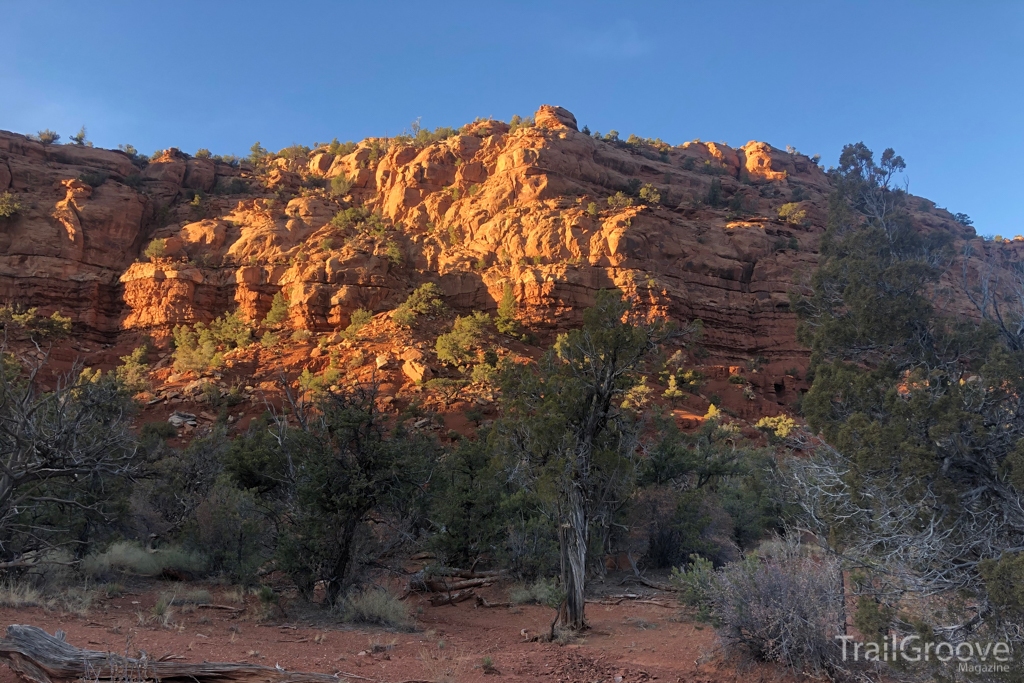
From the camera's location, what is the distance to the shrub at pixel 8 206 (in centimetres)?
3375

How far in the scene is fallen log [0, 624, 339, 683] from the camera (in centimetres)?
474

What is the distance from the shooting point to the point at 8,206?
33.8 m

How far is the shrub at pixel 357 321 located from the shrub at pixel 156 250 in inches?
471

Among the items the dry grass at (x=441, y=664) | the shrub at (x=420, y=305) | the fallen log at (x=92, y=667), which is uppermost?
the shrub at (x=420, y=305)

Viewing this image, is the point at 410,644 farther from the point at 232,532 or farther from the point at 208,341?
the point at 208,341

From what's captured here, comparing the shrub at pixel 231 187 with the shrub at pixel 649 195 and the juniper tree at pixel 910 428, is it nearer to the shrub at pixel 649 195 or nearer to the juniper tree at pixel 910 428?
the shrub at pixel 649 195

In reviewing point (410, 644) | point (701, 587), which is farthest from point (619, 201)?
point (410, 644)

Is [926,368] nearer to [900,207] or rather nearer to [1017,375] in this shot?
[1017,375]

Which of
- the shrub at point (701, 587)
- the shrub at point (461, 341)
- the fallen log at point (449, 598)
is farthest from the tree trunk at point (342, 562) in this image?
the shrub at point (461, 341)

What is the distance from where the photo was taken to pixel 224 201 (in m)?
41.4

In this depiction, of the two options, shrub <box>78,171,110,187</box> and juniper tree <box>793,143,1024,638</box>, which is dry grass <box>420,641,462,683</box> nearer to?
juniper tree <box>793,143,1024,638</box>

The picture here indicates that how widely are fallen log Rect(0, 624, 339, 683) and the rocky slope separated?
94.0 ft

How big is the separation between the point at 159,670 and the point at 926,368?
9.24 meters

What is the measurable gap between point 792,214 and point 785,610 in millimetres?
42517
